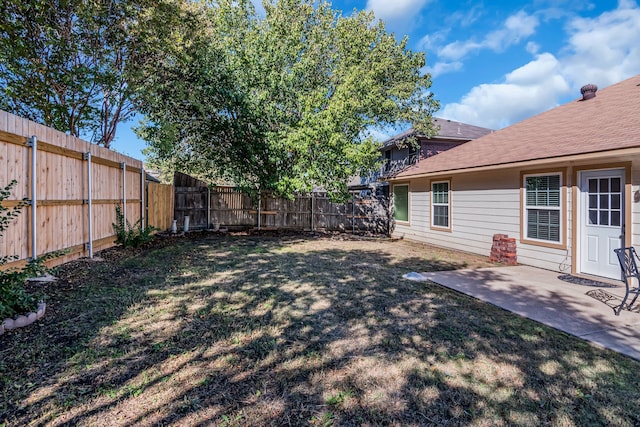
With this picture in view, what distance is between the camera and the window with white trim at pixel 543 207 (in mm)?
6574

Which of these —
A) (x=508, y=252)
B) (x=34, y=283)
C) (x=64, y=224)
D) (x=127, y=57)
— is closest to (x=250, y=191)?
(x=127, y=57)

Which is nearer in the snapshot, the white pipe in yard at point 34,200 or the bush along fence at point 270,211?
the white pipe in yard at point 34,200

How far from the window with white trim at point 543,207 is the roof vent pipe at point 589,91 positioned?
355 centimetres

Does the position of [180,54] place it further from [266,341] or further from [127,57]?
[266,341]

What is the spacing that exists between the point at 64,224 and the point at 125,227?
2777 millimetres

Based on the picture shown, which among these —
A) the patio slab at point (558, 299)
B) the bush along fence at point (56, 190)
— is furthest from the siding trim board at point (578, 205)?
the bush along fence at point (56, 190)

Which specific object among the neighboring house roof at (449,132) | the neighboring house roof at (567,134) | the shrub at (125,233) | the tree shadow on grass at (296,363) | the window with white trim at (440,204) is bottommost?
the tree shadow on grass at (296,363)

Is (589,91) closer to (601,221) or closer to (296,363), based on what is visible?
(601,221)

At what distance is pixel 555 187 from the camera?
664 cm

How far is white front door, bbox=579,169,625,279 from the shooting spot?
559 cm

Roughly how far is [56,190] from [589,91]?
12.5 metres

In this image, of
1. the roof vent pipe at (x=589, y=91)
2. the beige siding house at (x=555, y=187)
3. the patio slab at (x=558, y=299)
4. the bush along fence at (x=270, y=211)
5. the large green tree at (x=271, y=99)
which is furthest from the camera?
the bush along fence at (x=270, y=211)

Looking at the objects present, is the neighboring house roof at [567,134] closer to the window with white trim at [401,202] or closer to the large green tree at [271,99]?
the window with white trim at [401,202]

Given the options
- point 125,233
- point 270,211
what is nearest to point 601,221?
point 125,233
